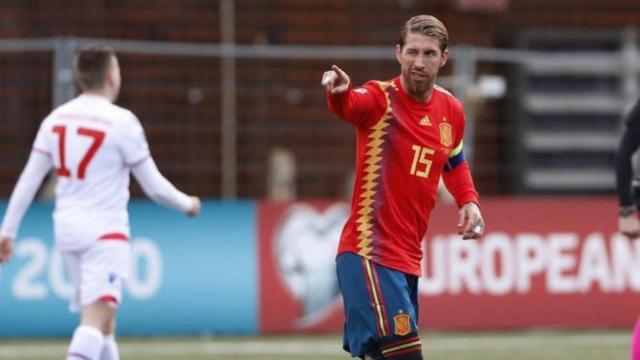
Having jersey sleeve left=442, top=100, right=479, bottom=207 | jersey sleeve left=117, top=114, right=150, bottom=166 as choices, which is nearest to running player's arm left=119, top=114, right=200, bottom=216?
jersey sleeve left=117, top=114, right=150, bottom=166

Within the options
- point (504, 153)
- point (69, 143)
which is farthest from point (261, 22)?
point (69, 143)

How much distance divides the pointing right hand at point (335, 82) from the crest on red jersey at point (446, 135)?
32.7 inches

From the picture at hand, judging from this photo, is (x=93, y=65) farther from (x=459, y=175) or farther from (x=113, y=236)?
(x=459, y=175)

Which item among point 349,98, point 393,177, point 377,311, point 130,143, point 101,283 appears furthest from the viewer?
point 130,143

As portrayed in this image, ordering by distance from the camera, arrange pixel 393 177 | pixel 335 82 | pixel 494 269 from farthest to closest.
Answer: pixel 494 269 → pixel 393 177 → pixel 335 82

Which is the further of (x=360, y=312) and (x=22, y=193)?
(x=22, y=193)

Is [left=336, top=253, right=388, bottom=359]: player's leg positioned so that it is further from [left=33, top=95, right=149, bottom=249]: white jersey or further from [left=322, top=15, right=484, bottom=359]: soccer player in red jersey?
[left=33, top=95, right=149, bottom=249]: white jersey

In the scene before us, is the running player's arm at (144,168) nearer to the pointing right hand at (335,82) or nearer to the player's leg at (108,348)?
the player's leg at (108,348)

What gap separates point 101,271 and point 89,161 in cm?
59

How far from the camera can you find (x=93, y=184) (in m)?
8.74

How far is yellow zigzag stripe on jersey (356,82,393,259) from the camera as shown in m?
7.68

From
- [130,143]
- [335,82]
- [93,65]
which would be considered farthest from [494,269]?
[335,82]

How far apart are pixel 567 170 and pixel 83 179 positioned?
12308mm

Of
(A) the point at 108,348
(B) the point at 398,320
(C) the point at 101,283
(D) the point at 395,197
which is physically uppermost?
(D) the point at 395,197
